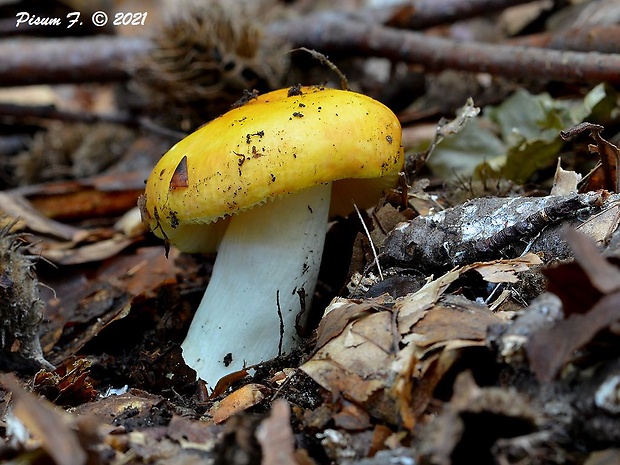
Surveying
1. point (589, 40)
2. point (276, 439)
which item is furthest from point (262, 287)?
point (589, 40)

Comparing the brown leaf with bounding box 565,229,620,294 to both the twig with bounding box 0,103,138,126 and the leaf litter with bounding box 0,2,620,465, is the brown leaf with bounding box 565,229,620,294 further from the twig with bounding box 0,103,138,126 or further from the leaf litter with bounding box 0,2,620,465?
the twig with bounding box 0,103,138,126

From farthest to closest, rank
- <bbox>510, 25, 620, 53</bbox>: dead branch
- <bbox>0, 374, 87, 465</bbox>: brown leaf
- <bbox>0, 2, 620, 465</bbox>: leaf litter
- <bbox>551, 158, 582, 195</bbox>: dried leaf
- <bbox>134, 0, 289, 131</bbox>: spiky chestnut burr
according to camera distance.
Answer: <bbox>134, 0, 289, 131</bbox>: spiky chestnut burr, <bbox>510, 25, 620, 53</bbox>: dead branch, <bbox>551, 158, 582, 195</bbox>: dried leaf, <bbox>0, 2, 620, 465</bbox>: leaf litter, <bbox>0, 374, 87, 465</bbox>: brown leaf

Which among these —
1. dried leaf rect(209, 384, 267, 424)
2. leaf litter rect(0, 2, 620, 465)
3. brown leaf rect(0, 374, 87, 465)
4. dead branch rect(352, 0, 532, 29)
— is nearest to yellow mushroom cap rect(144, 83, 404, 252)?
Result: leaf litter rect(0, 2, 620, 465)

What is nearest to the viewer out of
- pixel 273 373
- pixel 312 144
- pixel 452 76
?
pixel 312 144

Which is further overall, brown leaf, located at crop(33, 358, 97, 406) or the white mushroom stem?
the white mushroom stem

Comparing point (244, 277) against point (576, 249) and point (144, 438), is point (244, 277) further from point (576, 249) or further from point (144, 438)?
point (576, 249)

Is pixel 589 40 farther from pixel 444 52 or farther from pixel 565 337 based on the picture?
pixel 565 337

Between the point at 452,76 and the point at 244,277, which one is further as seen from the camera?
the point at 452,76

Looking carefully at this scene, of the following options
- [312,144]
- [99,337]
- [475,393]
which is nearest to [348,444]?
[475,393]
